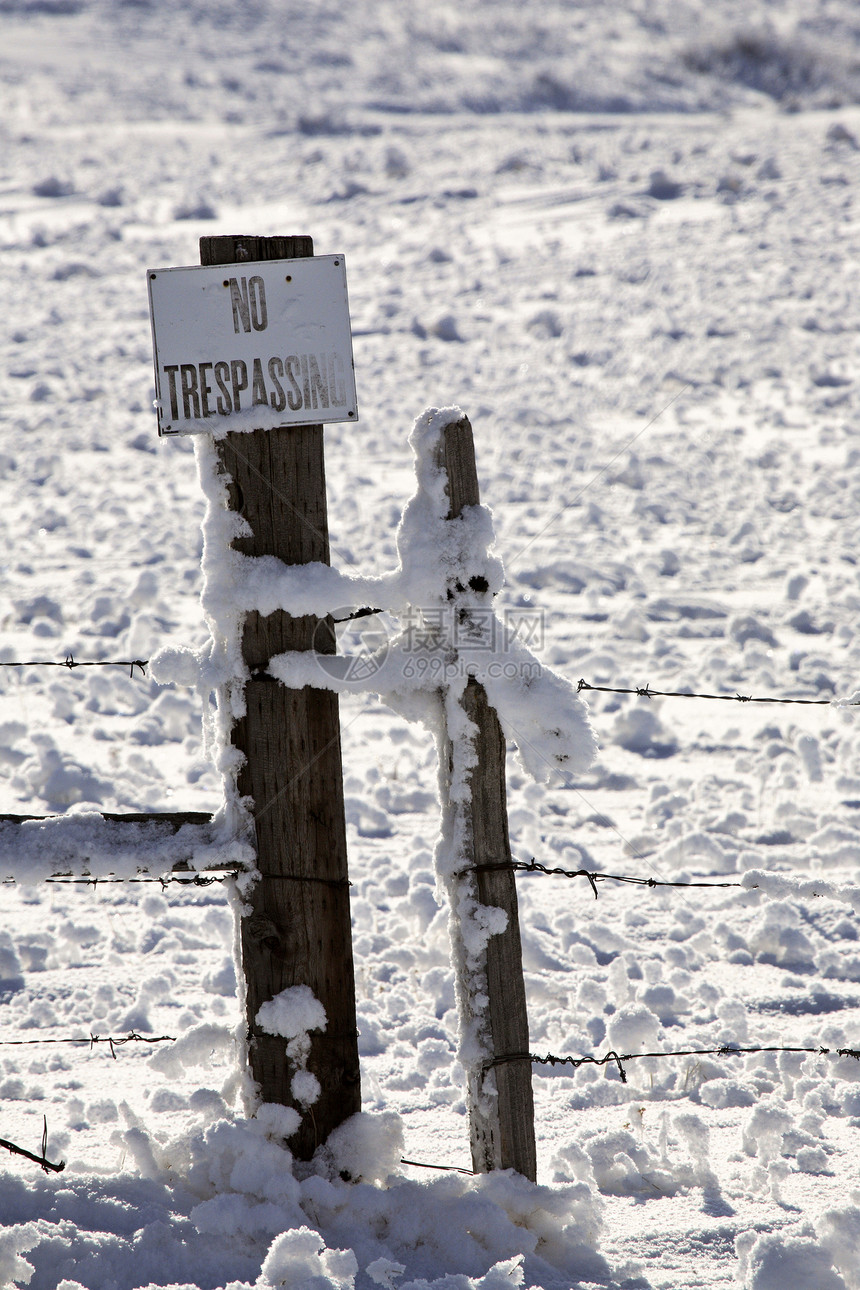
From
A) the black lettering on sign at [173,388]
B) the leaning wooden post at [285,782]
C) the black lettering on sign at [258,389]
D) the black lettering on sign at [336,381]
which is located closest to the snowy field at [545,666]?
the leaning wooden post at [285,782]

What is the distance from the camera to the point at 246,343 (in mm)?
2854

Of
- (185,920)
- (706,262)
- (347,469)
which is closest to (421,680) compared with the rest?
(185,920)

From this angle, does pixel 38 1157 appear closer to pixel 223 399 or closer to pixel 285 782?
pixel 285 782

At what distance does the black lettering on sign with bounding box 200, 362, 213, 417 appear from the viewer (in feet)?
9.32

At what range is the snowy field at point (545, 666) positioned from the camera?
2.89 meters

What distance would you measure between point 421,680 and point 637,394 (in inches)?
526

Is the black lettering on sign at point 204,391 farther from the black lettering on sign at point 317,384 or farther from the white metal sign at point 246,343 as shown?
the black lettering on sign at point 317,384

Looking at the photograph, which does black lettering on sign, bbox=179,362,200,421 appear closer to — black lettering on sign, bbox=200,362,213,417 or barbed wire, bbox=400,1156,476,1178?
black lettering on sign, bbox=200,362,213,417

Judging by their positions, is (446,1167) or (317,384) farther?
(446,1167)

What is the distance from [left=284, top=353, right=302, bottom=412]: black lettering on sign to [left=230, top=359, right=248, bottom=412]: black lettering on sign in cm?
11

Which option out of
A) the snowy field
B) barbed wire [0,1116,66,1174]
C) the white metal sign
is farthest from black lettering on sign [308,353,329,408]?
barbed wire [0,1116,66,1174]

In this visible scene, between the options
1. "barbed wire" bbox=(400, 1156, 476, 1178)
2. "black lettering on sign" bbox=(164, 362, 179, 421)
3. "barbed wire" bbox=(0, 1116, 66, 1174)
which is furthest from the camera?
"barbed wire" bbox=(400, 1156, 476, 1178)

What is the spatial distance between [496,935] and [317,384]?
58.8 inches

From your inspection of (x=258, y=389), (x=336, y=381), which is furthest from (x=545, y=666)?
(x=258, y=389)
